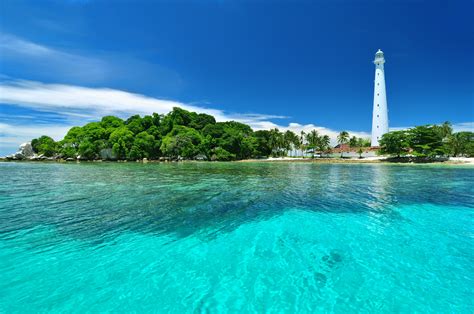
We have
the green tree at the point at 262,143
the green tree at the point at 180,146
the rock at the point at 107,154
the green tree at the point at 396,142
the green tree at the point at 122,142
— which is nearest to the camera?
the green tree at the point at 396,142

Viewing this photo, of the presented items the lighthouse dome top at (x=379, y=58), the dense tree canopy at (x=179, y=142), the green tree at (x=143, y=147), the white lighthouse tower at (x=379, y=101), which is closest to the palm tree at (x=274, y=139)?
the dense tree canopy at (x=179, y=142)

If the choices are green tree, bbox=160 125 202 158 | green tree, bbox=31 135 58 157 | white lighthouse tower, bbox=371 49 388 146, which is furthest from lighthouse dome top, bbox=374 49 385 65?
green tree, bbox=31 135 58 157

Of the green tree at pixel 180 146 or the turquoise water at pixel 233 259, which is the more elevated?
the green tree at pixel 180 146

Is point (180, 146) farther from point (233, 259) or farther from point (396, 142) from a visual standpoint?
point (233, 259)

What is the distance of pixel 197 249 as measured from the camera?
888cm

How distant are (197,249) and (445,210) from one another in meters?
16.7

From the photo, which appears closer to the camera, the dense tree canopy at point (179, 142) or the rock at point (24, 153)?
the dense tree canopy at point (179, 142)

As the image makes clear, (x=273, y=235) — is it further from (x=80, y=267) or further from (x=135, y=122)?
(x=135, y=122)

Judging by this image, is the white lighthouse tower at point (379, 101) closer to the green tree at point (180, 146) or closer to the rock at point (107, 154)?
the green tree at point (180, 146)

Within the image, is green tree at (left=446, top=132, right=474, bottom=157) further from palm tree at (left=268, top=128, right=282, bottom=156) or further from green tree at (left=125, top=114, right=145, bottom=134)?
green tree at (left=125, top=114, right=145, bottom=134)

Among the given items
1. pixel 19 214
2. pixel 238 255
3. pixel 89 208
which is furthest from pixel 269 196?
pixel 19 214

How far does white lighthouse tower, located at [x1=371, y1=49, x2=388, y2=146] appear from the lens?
3725 inches

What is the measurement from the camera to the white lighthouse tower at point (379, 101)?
94625 mm

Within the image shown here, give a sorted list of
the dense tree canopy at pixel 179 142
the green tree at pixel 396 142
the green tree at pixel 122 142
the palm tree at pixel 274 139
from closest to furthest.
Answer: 1. the green tree at pixel 396 142
2. the dense tree canopy at pixel 179 142
3. the green tree at pixel 122 142
4. the palm tree at pixel 274 139
